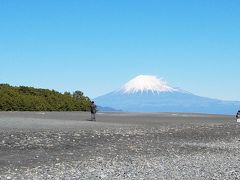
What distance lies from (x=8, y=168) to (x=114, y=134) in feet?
39.2

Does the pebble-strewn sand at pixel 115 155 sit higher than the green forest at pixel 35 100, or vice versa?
the green forest at pixel 35 100

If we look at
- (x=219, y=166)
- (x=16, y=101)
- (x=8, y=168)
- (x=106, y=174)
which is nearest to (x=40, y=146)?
(x=8, y=168)

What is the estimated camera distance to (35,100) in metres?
61.1

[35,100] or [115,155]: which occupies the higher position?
[35,100]

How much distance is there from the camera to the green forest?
188 ft

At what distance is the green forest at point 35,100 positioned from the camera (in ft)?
188

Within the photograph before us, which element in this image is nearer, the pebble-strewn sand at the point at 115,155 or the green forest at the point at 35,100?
the pebble-strewn sand at the point at 115,155

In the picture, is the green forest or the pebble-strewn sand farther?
the green forest

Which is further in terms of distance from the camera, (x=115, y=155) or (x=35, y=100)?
(x=35, y=100)

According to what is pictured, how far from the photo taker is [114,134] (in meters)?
30.1

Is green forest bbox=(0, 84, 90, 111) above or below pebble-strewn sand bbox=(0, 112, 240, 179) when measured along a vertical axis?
above

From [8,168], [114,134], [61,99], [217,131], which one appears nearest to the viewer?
[8,168]

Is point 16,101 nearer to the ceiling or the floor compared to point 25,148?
nearer to the ceiling

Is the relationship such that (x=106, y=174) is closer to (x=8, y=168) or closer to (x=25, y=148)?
(x=8, y=168)
